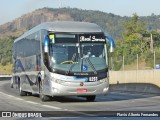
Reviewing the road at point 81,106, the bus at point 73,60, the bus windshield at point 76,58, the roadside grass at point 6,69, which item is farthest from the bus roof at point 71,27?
the roadside grass at point 6,69

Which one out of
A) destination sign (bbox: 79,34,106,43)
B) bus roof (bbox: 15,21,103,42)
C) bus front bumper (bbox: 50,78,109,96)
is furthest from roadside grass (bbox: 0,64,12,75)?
bus front bumper (bbox: 50,78,109,96)

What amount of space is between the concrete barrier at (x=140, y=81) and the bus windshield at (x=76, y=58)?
1269 centimetres

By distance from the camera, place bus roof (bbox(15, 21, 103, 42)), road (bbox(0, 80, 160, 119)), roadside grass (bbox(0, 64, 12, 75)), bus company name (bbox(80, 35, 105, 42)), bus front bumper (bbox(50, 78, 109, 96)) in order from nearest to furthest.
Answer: road (bbox(0, 80, 160, 119)) → bus front bumper (bbox(50, 78, 109, 96)) → bus company name (bbox(80, 35, 105, 42)) → bus roof (bbox(15, 21, 103, 42)) → roadside grass (bbox(0, 64, 12, 75))

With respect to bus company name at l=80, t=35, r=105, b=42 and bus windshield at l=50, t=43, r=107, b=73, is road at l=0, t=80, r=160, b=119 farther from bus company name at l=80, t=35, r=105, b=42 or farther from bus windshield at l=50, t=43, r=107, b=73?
bus company name at l=80, t=35, r=105, b=42

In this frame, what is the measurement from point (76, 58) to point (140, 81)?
18.2 m

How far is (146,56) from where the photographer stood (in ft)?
165

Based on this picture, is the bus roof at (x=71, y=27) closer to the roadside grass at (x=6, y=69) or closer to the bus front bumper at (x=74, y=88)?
the bus front bumper at (x=74, y=88)

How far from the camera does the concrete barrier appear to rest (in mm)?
36094

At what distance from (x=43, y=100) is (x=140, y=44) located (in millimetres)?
61032

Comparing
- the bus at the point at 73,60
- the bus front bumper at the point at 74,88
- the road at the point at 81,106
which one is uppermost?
the bus at the point at 73,60

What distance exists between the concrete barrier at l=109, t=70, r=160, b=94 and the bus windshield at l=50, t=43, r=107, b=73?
12689 millimetres

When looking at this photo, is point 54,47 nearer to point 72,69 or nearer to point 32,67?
point 72,69

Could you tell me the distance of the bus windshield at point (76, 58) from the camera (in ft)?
73.1

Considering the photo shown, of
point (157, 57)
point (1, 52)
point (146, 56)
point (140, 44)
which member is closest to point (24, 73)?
point (157, 57)
